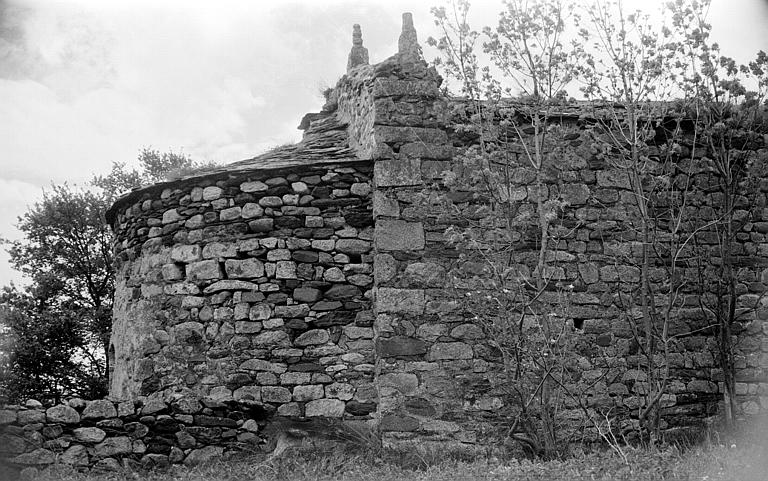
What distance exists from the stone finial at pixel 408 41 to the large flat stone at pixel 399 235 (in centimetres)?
169

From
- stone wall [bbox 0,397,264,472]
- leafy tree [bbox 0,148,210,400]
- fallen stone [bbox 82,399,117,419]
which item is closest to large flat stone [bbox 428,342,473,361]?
stone wall [bbox 0,397,264,472]

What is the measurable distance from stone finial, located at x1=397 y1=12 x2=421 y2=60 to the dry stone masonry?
43 mm

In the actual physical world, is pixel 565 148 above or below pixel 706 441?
above

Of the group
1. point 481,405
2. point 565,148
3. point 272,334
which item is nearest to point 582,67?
point 565,148

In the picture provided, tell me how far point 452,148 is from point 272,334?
8.32 feet

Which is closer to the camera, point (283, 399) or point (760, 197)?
point (283, 399)

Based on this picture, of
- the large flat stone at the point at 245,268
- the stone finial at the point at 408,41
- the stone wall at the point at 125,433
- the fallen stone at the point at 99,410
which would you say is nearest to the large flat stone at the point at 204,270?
the large flat stone at the point at 245,268

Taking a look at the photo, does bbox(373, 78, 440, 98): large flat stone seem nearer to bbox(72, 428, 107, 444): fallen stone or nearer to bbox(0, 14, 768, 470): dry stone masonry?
bbox(0, 14, 768, 470): dry stone masonry

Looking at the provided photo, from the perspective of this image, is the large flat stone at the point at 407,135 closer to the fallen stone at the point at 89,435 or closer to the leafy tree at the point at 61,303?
the fallen stone at the point at 89,435

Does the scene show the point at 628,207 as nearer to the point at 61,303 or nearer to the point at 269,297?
the point at 269,297

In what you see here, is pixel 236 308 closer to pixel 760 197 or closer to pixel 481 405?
pixel 481 405

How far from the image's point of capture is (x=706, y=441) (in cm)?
768

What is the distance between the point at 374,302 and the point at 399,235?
707 millimetres

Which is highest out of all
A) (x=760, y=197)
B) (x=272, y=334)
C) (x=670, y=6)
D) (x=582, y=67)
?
(x=670, y=6)
